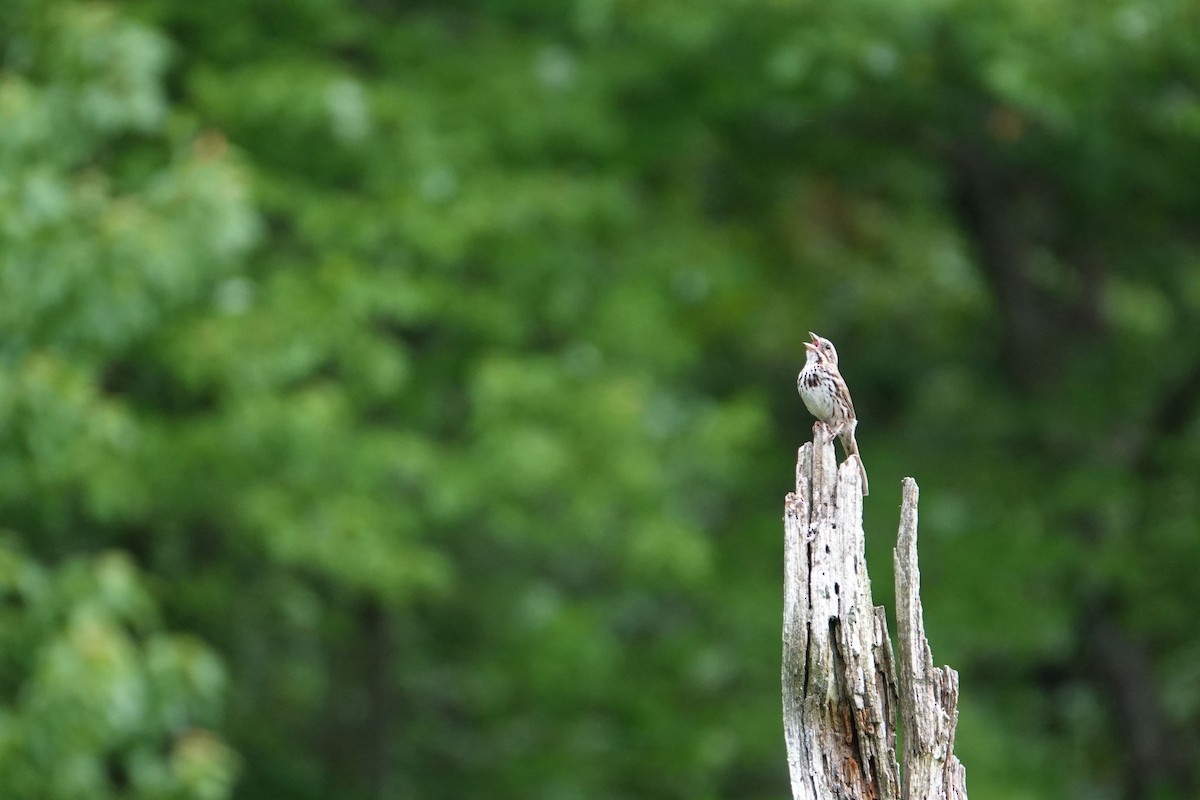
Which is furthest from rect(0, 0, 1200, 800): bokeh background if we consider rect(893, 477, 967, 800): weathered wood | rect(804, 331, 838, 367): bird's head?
rect(893, 477, 967, 800): weathered wood

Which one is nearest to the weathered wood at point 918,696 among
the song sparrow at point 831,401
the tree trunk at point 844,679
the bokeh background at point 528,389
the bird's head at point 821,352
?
the tree trunk at point 844,679

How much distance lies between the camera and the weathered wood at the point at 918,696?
382cm

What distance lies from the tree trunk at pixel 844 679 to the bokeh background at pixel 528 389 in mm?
2674

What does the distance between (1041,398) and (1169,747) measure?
9.57 ft

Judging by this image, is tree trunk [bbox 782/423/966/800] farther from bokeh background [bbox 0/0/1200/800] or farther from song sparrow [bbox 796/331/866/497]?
bokeh background [bbox 0/0/1200/800]

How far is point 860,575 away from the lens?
3.94m

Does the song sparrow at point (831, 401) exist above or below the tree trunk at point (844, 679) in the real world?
above

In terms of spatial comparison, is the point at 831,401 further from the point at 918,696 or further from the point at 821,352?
the point at 918,696

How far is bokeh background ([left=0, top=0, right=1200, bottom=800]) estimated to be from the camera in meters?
6.37

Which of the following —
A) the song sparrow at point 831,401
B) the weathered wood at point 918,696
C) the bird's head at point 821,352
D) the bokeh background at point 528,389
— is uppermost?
the bokeh background at point 528,389

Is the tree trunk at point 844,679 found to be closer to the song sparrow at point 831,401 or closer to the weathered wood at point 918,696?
the weathered wood at point 918,696

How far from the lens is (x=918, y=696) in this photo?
12.7 feet

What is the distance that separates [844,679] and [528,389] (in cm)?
436

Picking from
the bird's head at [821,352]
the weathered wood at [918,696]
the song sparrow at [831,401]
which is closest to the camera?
the weathered wood at [918,696]
